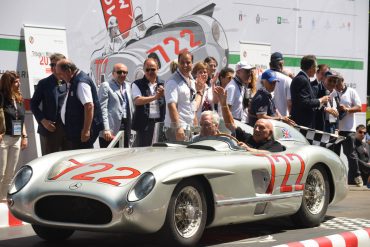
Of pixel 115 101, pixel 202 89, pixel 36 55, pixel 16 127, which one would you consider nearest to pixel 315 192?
pixel 202 89

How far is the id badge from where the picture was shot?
970 cm

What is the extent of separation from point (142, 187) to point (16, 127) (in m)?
3.92

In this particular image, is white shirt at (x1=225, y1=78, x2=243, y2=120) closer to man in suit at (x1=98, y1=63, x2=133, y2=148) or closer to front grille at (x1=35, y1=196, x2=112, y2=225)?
man in suit at (x1=98, y1=63, x2=133, y2=148)

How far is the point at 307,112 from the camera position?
1064cm

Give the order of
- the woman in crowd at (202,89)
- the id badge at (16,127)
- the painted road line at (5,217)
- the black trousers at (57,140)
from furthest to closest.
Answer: the woman in crowd at (202,89) → the id badge at (16,127) → the black trousers at (57,140) → the painted road line at (5,217)

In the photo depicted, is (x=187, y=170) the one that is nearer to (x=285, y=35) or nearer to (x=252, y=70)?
(x=252, y=70)

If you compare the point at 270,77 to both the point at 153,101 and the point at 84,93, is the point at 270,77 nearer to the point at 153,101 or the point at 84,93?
the point at 153,101

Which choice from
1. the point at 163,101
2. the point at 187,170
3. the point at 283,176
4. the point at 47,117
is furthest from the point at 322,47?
the point at 187,170

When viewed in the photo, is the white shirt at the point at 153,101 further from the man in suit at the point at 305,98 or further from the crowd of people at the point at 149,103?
the man in suit at the point at 305,98

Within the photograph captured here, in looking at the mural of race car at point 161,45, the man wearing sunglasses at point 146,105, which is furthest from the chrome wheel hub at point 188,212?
the mural of race car at point 161,45

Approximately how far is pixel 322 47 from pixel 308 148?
21.7 ft

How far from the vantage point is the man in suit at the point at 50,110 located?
956 cm

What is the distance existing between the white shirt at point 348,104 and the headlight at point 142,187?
723 centimetres

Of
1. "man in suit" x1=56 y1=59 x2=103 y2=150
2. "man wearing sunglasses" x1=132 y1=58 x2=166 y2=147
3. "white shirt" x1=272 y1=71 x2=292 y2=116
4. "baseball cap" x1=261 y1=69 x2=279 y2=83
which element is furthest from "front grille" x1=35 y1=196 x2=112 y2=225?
"white shirt" x1=272 y1=71 x2=292 y2=116
